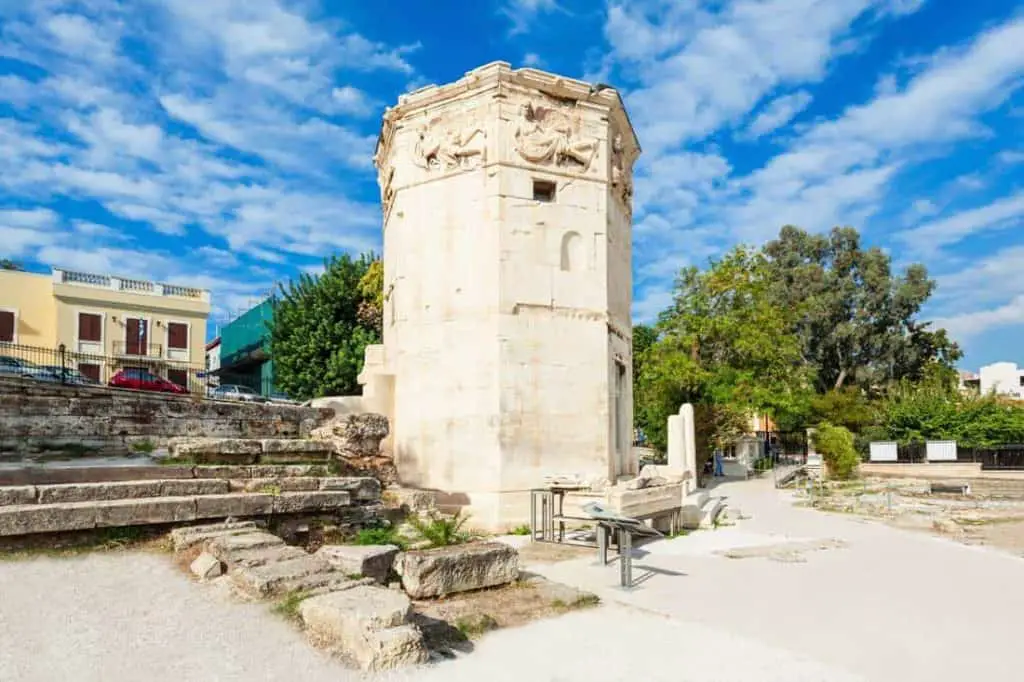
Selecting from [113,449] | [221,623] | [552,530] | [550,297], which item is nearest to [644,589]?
[552,530]

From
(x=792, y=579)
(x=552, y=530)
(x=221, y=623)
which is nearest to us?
(x=221, y=623)

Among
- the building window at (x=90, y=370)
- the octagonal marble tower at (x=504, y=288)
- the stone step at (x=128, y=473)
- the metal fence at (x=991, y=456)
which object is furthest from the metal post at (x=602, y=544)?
the building window at (x=90, y=370)

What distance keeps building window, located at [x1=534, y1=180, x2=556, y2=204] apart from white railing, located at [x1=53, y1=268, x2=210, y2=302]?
1120 inches

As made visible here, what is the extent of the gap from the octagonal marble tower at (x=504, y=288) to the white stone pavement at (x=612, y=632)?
12.7 ft

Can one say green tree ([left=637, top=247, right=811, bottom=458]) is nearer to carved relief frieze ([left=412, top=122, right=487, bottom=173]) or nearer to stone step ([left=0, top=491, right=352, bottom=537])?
carved relief frieze ([left=412, top=122, right=487, bottom=173])

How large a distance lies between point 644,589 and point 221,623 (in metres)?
4.45

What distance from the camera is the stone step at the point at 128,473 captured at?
723 cm

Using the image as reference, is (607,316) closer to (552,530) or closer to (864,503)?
(552,530)

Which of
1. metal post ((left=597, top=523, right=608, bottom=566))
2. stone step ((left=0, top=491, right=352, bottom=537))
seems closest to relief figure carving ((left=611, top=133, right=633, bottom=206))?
metal post ((left=597, top=523, right=608, bottom=566))

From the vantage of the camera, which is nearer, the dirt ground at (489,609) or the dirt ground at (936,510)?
the dirt ground at (489,609)

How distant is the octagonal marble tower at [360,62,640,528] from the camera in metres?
11.8

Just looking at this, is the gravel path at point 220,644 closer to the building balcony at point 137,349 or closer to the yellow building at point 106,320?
the yellow building at point 106,320

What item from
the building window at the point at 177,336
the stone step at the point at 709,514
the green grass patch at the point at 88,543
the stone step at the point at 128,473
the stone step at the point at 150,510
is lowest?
the stone step at the point at 709,514

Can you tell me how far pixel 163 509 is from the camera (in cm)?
673
